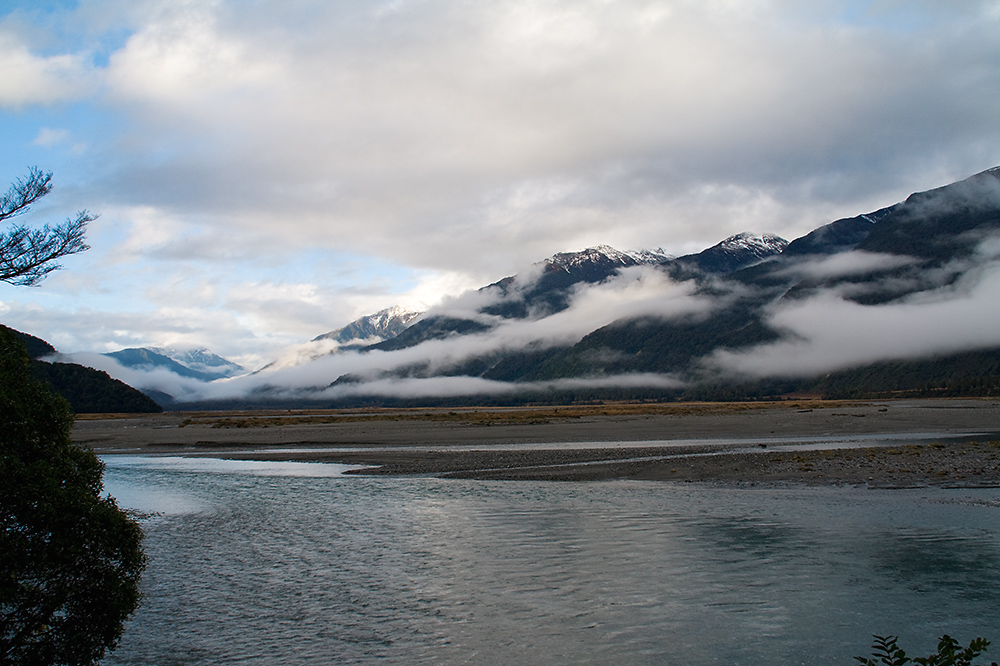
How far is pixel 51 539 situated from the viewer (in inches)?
345

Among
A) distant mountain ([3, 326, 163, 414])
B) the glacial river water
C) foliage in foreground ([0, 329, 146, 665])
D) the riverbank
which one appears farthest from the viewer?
distant mountain ([3, 326, 163, 414])

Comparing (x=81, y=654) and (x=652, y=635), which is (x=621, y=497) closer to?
(x=652, y=635)

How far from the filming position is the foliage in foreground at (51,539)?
8.51 m

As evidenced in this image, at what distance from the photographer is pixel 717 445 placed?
190 ft

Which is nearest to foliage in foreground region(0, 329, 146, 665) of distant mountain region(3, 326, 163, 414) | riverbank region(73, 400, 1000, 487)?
riverbank region(73, 400, 1000, 487)

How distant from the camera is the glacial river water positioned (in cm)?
1284

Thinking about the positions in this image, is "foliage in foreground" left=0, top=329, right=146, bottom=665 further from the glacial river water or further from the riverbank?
the riverbank

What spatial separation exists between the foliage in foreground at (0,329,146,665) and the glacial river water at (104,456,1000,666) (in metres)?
4.04

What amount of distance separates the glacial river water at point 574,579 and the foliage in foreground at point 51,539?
4.04 metres

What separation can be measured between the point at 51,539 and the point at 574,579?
12.2 m

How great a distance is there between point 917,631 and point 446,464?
123ft

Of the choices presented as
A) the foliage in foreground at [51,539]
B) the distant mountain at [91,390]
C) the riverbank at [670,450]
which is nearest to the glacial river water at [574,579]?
the foliage in foreground at [51,539]

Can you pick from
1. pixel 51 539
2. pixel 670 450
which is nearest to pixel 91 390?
pixel 670 450

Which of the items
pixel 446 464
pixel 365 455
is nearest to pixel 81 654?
pixel 446 464
